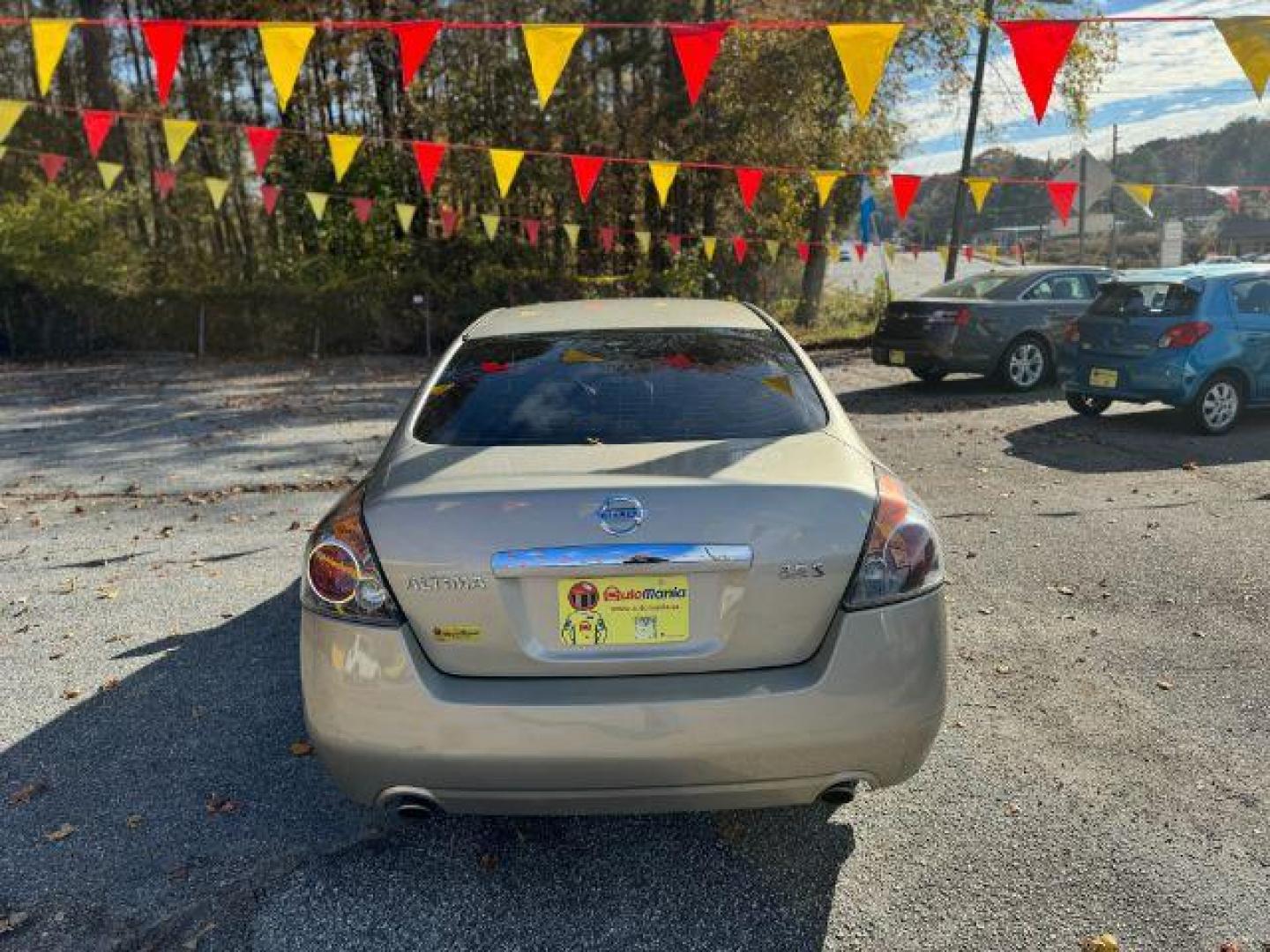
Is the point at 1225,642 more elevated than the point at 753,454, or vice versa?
the point at 753,454

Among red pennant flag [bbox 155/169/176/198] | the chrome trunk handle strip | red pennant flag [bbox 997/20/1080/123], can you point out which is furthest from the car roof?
red pennant flag [bbox 155/169/176/198]

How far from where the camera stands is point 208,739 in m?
3.40

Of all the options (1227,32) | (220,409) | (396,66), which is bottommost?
(220,409)

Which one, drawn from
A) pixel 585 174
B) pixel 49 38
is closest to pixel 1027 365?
pixel 585 174

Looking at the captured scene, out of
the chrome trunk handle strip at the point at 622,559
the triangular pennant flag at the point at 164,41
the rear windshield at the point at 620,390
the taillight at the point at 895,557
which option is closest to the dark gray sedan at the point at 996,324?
the triangular pennant flag at the point at 164,41

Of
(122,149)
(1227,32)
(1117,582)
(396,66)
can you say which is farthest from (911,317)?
(122,149)

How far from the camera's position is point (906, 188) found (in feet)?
45.3

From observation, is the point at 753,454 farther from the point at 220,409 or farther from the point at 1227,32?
the point at 220,409

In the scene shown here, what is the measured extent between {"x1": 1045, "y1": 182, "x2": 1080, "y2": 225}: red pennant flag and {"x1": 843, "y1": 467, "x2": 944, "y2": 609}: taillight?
1267 cm

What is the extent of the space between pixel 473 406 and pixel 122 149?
22393mm

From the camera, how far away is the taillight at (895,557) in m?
2.30

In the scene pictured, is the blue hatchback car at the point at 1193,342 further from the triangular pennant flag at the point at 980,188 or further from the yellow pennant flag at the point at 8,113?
the yellow pennant flag at the point at 8,113

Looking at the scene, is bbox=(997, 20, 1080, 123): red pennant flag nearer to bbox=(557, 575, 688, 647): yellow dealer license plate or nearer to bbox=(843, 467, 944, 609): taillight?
bbox=(843, 467, 944, 609): taillight

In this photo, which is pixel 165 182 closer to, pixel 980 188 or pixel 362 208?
pixel 362 208
